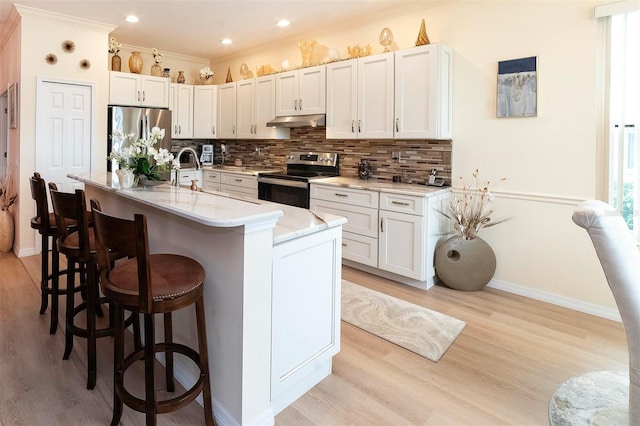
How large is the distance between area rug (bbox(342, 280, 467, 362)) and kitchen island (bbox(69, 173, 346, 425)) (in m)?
0.64

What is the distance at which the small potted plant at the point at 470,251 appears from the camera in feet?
11.2

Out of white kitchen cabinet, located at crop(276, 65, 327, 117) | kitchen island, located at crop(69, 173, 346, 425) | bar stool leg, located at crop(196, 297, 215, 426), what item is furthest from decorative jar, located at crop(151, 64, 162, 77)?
bar stool leg, located at crop(196, 297, 215, 426)

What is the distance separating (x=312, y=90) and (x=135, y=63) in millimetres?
2662

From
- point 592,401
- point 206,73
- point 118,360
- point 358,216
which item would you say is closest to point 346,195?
point 358,216

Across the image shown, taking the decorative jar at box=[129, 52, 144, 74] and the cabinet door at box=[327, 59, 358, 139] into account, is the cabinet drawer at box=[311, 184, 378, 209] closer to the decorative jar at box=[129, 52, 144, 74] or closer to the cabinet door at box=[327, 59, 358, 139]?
the cabinet door at box=[327, 59, 358, 139]

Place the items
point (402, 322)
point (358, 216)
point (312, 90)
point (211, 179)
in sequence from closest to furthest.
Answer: point (402, 322) < point (358, 216) < point (312, 90) < point (211, 179)

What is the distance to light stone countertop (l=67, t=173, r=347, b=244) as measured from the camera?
59.2 inches

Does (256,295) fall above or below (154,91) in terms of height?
below

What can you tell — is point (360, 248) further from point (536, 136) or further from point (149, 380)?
point (149, 380)

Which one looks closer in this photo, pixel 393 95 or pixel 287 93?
pixel 393 95

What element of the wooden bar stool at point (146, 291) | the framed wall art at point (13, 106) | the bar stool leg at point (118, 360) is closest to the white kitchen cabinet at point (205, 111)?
the framed wall art at point (13, 106)

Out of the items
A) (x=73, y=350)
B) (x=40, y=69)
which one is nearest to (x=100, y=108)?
(x=40, y=69)

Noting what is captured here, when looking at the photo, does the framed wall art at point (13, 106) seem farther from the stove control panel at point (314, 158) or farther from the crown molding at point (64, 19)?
the stove control panel at point (314, 158)

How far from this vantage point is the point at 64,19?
4418 millimetres
